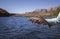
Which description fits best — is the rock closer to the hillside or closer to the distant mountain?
the hillside

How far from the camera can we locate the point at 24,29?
2.83 meters

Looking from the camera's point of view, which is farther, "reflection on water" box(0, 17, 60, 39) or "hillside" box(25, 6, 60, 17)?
"hillside" box(25, 6, 60, 17)

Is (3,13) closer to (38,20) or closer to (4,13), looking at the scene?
(4,13)

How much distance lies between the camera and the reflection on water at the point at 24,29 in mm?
2748

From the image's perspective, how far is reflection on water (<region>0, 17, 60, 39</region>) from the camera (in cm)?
275

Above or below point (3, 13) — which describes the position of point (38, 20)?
below

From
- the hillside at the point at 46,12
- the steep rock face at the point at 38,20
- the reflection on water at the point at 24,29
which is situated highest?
the hillside at the point at 46,12

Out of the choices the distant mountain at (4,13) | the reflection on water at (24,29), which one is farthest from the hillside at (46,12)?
the distant mountain at (4,13)

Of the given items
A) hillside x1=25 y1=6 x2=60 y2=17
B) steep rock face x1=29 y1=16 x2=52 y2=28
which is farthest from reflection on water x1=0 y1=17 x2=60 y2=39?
hillside x1=25 y1=6 x2=60 y2=17

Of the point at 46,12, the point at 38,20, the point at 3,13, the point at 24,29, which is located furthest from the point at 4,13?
the point at 46,12

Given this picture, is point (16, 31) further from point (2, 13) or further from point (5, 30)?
point (2, 13)

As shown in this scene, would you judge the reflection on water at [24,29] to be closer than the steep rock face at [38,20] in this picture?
Yes

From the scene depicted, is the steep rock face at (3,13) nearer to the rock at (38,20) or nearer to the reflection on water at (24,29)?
the reflection on water at (24,29)

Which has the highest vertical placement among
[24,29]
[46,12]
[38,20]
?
[46,12]
